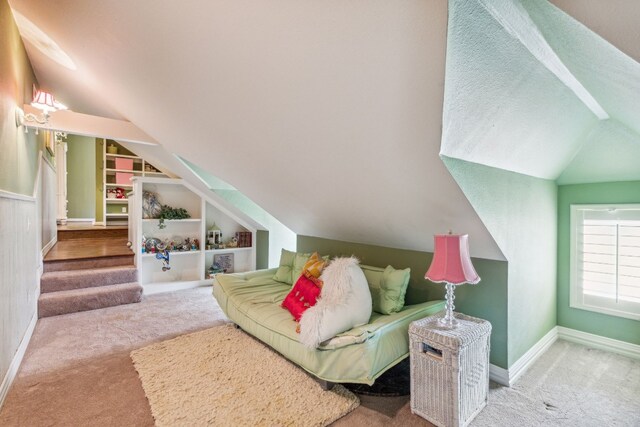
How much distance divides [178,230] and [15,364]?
8.48 feet

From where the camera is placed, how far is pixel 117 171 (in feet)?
19.9

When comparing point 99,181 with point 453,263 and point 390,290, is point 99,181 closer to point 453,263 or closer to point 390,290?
point 390,290

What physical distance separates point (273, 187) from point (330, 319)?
1.51m

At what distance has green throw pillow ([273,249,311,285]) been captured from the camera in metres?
3.29

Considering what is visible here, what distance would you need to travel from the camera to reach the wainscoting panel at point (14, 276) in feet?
6.57

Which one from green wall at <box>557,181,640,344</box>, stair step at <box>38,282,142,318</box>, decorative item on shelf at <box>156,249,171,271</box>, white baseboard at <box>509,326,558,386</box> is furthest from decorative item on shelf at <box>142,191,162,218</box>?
green wall at <box>557,181,640,344</box>

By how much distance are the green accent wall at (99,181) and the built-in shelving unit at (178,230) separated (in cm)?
256

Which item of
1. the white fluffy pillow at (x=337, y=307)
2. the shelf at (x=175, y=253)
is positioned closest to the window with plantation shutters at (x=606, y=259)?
the white fluffy pillow at (x=337, y=307)

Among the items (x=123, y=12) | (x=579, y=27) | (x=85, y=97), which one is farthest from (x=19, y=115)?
(x=579, y=27)

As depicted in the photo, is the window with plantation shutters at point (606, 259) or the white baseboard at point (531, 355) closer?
the white baseboard at point (531, 355)

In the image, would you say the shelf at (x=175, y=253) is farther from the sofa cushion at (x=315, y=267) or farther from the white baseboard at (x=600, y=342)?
the white baseboard at (x=600, y=342)

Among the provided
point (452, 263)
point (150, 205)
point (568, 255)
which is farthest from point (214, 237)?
point (568, 255)

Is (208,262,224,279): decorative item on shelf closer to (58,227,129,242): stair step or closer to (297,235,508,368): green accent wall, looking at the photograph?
(58,227,129,242): stair step

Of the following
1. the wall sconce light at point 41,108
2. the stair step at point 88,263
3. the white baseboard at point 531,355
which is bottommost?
the white baseboard at point 531,355
